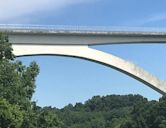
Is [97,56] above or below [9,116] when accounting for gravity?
above

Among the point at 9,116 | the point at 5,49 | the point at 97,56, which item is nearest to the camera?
the point at 9,116

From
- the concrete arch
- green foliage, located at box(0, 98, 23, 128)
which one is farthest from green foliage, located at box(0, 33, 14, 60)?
the concrete arch

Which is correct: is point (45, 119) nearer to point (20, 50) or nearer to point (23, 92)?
point (23, 92)

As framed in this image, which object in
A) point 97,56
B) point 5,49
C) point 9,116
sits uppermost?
point 97,56

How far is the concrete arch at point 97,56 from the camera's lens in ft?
142

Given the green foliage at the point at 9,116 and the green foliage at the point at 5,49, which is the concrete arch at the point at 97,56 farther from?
the green foliage at the point at 9,116

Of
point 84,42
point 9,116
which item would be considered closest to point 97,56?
point 84,42

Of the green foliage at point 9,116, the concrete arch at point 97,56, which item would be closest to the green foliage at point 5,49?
the green foliage at point 9,116

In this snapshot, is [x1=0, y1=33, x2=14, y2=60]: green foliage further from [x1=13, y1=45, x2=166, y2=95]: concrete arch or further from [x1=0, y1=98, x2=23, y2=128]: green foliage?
[x1=13, y1=45, x2=166, y2=95]: concrete arch

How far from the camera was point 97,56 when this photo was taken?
47219 mm

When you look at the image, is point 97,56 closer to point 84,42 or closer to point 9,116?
point 84,42

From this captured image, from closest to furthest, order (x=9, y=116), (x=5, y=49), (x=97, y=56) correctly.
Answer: (x=9, y=116), (x=5, y=49), (x=97, y=56)

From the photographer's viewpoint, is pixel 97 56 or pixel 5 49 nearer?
pixel 5 49

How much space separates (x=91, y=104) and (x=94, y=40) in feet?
425
